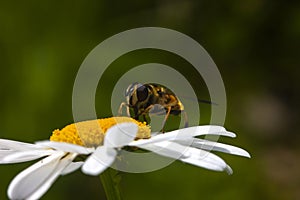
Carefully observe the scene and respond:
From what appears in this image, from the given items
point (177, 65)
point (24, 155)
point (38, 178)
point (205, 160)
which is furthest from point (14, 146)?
point (177, 65)

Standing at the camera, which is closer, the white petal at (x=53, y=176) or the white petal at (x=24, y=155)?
the white petal at (x=53, y=176)

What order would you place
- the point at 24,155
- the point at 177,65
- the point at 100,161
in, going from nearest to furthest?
the point at 100,161, the point at 24,155, the point at 177,65

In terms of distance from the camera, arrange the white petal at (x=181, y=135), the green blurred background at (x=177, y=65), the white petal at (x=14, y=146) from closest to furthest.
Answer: the white petal at (x=181, y=135), the white petal at (x=14, y=146), the green blurred background at (x=177, y=65)

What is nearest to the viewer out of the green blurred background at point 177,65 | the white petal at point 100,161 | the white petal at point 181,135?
the white petal at point 100,161

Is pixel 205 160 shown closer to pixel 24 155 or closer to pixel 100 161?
pixel 100 161

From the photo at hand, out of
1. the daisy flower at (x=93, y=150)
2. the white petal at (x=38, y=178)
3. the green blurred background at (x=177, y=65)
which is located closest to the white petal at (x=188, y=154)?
the daisy flower at (x=93, y=150)

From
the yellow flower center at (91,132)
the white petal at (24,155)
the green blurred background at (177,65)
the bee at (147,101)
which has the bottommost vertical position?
the white petal at (24,155)

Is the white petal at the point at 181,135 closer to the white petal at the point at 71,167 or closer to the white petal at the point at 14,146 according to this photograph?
the white petal at the point at 71,167

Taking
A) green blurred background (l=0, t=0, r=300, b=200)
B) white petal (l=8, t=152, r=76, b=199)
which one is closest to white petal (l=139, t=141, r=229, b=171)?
white petal (l=8, t=152, r=76, b=199)
